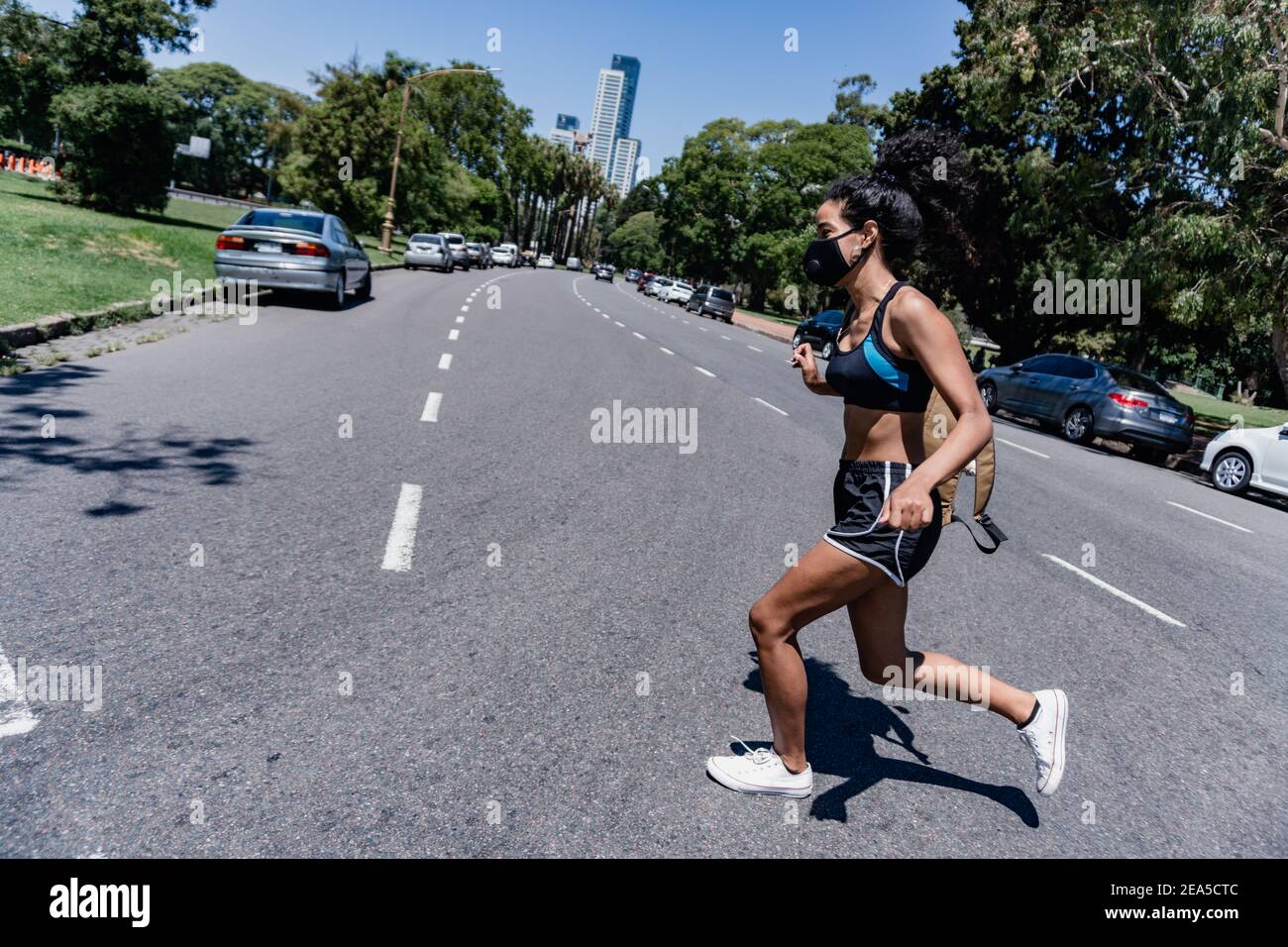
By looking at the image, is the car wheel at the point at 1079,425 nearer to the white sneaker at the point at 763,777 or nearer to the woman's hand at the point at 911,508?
the white sneaker at the point at 763,777

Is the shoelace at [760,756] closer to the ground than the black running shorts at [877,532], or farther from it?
closer to the ground

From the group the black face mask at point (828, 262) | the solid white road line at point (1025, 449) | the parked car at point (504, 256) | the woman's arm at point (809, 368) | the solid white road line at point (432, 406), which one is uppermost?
the black face mask at point (828, 262)

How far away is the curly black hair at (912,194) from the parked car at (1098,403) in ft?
50.2

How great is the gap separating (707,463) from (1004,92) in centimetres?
1775

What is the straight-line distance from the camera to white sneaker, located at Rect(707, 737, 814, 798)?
10.3 ft

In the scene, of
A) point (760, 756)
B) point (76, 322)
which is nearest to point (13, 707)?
point (760, 756)

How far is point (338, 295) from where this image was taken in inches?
684

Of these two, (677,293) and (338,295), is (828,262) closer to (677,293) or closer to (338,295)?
(338,295)

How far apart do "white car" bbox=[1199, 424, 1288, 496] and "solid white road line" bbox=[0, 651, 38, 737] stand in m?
15.1

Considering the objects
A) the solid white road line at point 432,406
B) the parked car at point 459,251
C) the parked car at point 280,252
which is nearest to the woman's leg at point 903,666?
the solid white road line at point 432,406

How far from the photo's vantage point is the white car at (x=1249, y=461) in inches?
525

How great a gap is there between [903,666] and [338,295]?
16.3 m

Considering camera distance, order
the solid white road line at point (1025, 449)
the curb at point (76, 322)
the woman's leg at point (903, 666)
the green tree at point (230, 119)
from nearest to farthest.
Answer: the woman's leg at point (903, 666), the curb at point (76, 322), the solid white road line at point (1025, 449), the green tree at point (230, 119)
